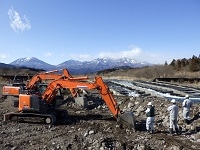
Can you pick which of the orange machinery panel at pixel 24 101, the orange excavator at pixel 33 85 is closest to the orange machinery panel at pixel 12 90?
the orange excavator at pixel 33 85

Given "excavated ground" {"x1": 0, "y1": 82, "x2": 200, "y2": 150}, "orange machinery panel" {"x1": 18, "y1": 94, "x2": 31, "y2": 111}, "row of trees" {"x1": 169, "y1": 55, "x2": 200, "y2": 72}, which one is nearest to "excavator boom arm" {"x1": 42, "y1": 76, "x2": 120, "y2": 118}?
"orange machinery panel" {"x1": 18, "y1": 94, "x2": 31, "y2": 111}

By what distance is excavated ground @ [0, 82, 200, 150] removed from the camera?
11.4 m

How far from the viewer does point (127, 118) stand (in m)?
13.7

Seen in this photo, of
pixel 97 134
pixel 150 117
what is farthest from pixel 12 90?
pixel 150 117

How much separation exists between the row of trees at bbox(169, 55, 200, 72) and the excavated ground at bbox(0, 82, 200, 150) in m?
39.6

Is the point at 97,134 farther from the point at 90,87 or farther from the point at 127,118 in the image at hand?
the point at 90,87

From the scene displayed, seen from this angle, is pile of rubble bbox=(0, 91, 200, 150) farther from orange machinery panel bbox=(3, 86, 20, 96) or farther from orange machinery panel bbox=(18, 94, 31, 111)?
orange machinery panel bbox=(3, 86, 20, 96)

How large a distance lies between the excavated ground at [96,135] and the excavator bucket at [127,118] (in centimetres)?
22

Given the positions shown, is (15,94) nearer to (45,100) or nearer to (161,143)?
(45,100)

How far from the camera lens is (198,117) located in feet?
47.8

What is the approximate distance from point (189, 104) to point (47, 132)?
6245 mm

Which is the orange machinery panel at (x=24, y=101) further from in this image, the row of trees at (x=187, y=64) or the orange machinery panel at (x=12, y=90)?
the row of trees at (x=187, y=64)

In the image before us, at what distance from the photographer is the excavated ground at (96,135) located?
1144 centimetres

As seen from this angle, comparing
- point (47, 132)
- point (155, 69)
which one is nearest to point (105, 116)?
point (47, 132)
